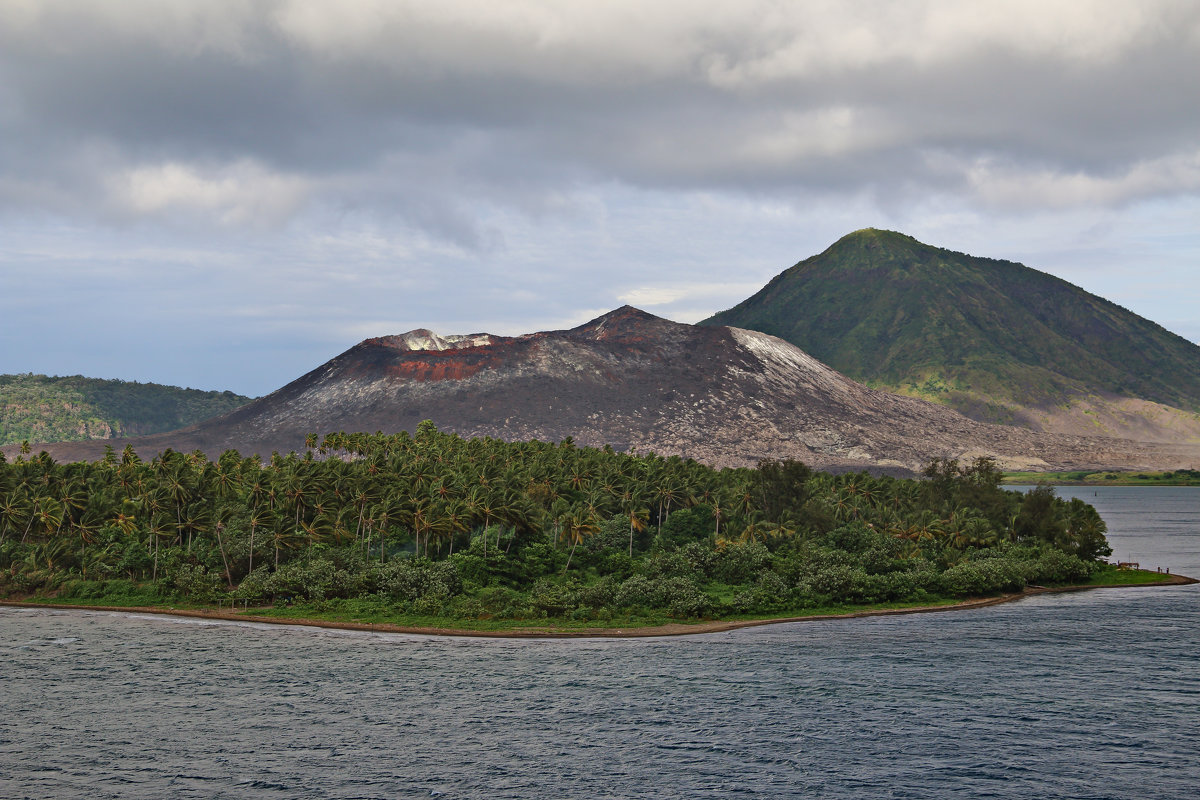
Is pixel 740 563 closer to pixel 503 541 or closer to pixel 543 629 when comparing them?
pixel 503 541

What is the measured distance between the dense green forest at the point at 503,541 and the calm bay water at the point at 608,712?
1083cm

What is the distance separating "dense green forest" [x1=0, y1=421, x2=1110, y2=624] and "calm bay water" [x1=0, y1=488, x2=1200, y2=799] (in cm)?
1083

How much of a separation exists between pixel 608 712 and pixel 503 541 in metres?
61.9

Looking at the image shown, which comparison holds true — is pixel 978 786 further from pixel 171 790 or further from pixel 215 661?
pixel 215 661

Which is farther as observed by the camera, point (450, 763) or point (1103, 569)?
point (1103, 569)

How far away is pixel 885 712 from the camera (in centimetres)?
7644

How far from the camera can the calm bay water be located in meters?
61.5

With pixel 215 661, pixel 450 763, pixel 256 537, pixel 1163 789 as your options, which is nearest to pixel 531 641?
pixel 215 661

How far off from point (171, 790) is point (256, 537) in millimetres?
69694

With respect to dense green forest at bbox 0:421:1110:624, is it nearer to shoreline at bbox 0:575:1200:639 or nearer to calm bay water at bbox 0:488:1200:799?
shoreline at bbox 0:575:1200:639

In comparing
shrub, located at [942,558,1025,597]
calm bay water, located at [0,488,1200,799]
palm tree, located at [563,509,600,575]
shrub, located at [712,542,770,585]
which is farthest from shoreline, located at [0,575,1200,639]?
palm tree, located at [563,509,600,575]

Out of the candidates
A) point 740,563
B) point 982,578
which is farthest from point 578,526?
point 982,578

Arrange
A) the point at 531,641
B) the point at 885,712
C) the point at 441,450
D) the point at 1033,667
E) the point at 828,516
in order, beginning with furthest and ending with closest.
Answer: the point at 441,450 < the point at 828,516 < the point at 531,641 < the point at 1033,667 < the point at 885,712

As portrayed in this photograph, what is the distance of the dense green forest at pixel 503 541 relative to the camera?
4545 inches
